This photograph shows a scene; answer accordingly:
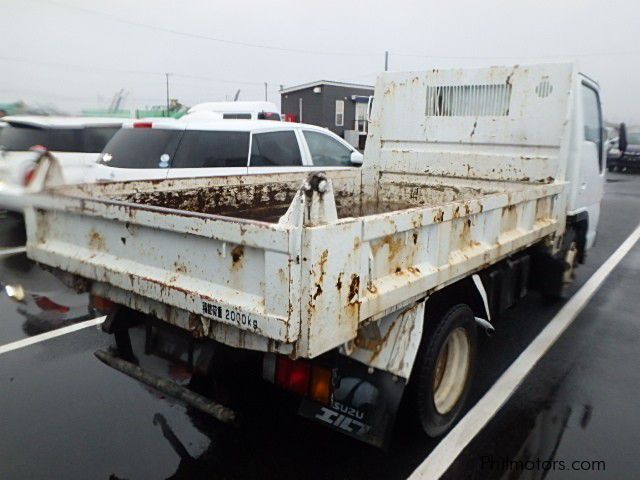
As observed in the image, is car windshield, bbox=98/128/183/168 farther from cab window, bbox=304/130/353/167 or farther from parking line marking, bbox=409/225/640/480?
parking line marking, bbox=409/225/640/480

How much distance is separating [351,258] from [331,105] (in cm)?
2886

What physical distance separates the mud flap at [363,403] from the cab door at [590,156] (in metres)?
3.61

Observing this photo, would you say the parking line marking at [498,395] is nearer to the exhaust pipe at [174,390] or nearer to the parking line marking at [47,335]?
the exhaust pipe at [174,390]

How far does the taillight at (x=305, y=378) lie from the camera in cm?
271

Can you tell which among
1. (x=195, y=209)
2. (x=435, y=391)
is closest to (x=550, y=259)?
(x=435, y=391)

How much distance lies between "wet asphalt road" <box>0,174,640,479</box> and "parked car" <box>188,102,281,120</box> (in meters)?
10.1

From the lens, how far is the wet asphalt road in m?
2.97

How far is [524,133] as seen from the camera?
189 inches

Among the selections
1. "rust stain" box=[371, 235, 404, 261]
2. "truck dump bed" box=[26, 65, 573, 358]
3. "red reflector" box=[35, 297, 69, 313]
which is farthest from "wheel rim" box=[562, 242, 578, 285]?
"red reflector" box=[35, 297, 69, 313]

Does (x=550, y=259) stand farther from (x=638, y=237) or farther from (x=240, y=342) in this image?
(x=638, y=237)

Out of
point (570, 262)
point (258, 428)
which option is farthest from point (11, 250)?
point (570, 262)

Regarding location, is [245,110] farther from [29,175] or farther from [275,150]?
[29,175]

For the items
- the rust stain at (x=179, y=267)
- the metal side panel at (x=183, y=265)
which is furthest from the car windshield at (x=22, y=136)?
the rust stain at (x=179, y=267)

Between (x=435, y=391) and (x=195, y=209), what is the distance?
2.30 metres
